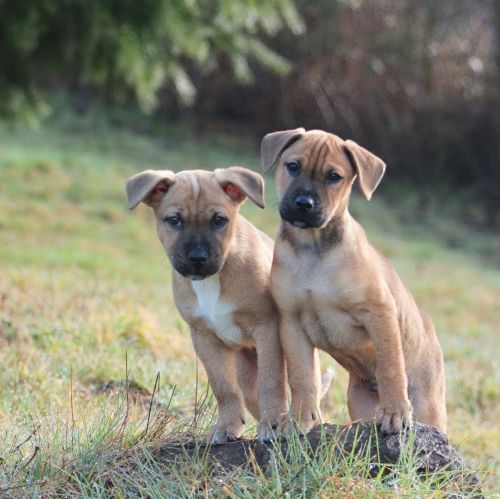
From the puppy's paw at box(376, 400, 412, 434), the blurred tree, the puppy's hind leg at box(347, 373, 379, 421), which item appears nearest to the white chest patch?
the puppy's hind leg at box(347, 373, 379, 421)

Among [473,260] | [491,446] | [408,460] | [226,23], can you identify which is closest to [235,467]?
[408,460]

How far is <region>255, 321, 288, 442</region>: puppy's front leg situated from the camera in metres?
5.51

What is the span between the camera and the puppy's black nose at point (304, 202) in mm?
5336

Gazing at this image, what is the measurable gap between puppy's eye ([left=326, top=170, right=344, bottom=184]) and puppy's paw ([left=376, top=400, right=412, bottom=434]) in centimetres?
126

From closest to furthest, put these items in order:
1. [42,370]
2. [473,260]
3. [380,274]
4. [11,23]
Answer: [380,274]
[42,370]
[11,23]
[473,260]

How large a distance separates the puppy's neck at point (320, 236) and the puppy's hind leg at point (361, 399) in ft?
2.91

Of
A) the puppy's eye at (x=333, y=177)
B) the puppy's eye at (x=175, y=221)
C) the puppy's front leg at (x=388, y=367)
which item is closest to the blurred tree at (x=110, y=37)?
the puppy's eye at (x=175, y=221)

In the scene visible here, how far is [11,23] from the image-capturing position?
346 inches

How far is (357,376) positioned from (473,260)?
11.5 metres

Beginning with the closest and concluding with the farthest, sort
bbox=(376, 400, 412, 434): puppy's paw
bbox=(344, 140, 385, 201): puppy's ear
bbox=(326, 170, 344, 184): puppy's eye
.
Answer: bbox=(376, 400, 412, 434): puppy's paw → bbox=(326, 170, 344, 184): puppy's eye → bbox=(344, 140, 385, 201): puppy's ear

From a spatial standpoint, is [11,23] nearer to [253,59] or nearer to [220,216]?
[220,216]

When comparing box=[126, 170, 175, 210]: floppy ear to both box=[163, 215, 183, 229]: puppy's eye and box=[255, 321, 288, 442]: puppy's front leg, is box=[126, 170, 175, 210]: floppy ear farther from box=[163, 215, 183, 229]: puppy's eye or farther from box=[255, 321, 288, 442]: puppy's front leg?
box=[255, 321, 288, 442]: puppy's front leg

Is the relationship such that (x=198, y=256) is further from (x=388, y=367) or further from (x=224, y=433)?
(x=388, y=367)

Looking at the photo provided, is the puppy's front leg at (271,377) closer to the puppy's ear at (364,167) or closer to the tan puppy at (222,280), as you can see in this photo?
the tan puppy at (222,280)
